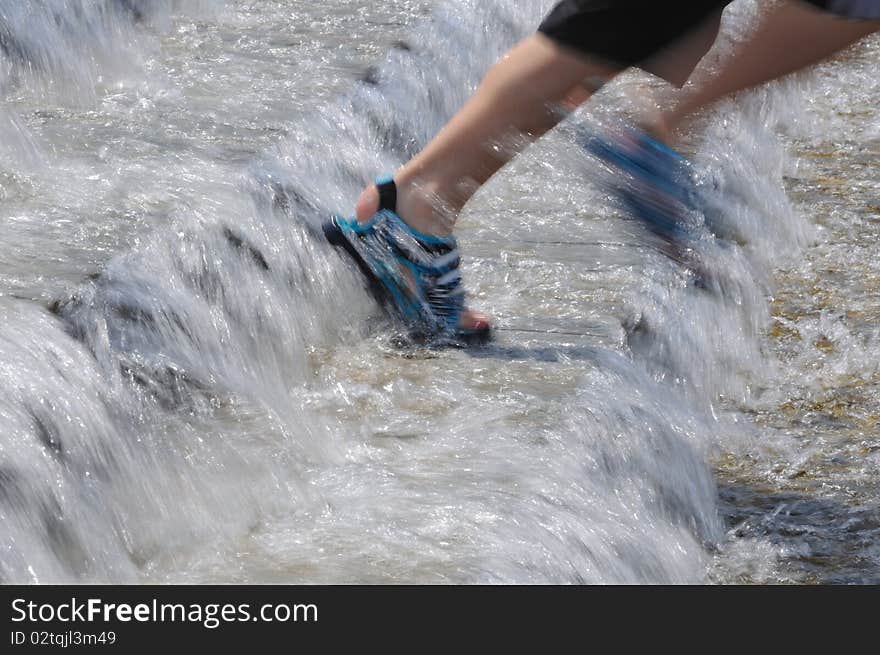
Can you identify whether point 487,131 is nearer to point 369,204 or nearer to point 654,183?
point 369,204

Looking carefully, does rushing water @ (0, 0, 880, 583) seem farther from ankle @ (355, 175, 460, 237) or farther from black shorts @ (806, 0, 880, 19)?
black shorts @ (806, 0, 880, 19)

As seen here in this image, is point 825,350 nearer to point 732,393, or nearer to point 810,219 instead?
point 732,393

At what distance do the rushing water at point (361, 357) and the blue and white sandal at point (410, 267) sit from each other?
0.08 meters

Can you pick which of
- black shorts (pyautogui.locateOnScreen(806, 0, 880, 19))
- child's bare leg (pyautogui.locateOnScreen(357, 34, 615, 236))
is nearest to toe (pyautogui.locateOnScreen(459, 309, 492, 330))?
child's bare leg (pyautogui.locateOnScreen(357, 34, 615, 236))

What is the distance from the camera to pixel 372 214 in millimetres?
3316

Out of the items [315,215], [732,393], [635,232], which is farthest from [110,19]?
[732,393]

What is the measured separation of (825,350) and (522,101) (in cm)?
111

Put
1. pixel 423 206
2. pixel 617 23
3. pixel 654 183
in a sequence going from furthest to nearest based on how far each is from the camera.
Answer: pixel 654 183, pixel 423 206, pixel 617 23

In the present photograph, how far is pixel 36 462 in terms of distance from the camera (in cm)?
263

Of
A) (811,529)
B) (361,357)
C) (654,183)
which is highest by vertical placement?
(654,183)

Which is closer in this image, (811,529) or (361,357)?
(811,529)

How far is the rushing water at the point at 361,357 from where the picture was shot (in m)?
2.74

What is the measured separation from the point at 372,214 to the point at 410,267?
0.14m

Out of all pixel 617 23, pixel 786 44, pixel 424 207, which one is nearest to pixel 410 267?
pixel 424 207
